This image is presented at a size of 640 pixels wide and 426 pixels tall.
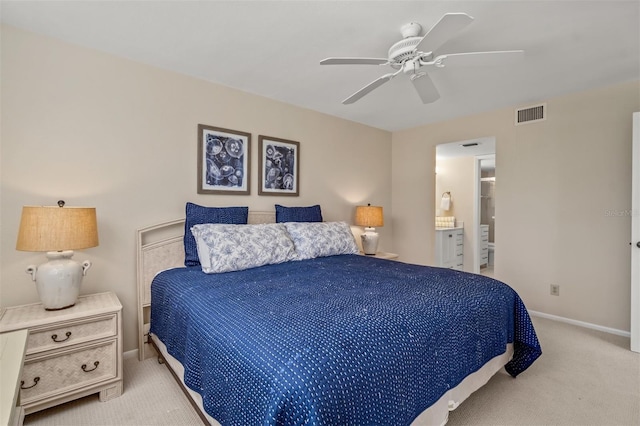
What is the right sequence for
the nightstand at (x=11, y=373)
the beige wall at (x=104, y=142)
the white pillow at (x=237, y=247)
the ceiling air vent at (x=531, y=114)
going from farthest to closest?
the ceiling air vent at (x=531, y=114), the white pillow at (x=237, y=247), the beige wall at (x=104, y=142), the nightstand at (x=11, y=373)

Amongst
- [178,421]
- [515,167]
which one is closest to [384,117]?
[515,167]

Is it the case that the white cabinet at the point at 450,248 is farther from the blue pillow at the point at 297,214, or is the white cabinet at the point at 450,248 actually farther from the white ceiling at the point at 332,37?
the white ceiling at the point at 332,37

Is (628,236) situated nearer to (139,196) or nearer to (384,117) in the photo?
(384,117)

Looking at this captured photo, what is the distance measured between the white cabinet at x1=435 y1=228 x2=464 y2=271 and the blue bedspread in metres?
2.79

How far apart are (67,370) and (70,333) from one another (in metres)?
0.21

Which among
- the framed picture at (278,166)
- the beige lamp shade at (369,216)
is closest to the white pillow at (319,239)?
the framed picture at (278,166)

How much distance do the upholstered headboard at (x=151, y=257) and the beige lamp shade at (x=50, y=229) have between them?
1.95 ft

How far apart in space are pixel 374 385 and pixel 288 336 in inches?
14.1

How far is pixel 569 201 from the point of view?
10.7ft

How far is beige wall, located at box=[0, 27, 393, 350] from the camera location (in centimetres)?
207

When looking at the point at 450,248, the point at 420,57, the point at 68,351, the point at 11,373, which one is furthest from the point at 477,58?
the point at 450,248

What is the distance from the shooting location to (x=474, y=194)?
541 cm

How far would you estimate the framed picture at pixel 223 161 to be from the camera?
9.48 feet

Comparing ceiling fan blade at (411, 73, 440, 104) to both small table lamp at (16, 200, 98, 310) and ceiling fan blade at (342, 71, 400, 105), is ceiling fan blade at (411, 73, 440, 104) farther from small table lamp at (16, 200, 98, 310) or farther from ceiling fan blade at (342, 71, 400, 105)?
small table lamp at (16, 200, 98, 310)
